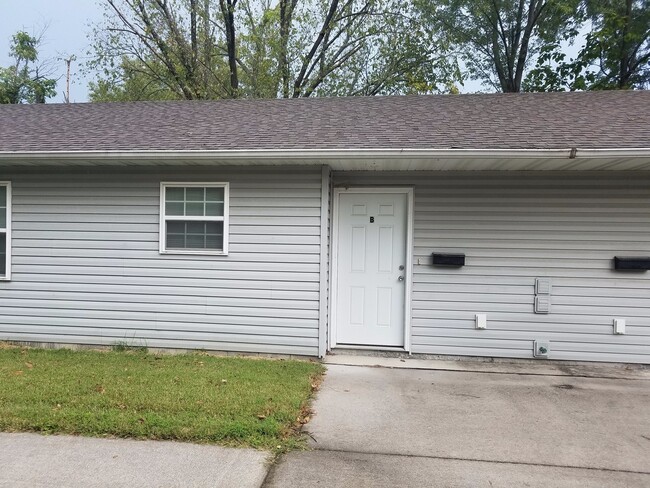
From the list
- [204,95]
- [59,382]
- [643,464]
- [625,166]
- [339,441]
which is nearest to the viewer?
[643,464]

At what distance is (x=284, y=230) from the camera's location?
Result: 563cm

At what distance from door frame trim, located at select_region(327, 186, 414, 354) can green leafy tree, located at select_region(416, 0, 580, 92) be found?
1519 centimetres

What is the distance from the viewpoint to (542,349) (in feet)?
17.9

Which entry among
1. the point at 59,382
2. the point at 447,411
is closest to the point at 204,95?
the point at 59,382

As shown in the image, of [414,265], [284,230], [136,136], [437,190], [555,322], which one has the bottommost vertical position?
[555,322]

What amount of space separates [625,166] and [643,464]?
11.2ft

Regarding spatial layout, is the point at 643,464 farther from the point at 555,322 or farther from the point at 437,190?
the point at 437,190

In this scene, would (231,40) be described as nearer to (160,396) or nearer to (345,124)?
(345,124)

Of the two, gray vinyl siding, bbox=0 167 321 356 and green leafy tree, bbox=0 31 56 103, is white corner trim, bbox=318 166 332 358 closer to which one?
gray vinyl siding, bbox=0 167 321 356

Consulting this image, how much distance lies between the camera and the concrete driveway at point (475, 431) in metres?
2.90

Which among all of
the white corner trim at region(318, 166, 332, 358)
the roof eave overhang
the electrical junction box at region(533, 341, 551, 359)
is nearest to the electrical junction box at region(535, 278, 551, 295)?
the electrical junction box at region(533, 341, 551, 359)

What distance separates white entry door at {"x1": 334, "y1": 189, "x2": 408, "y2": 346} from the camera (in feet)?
18.9

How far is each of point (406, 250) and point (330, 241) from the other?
97 centimetres

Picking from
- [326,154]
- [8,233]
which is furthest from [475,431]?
[8,233]
